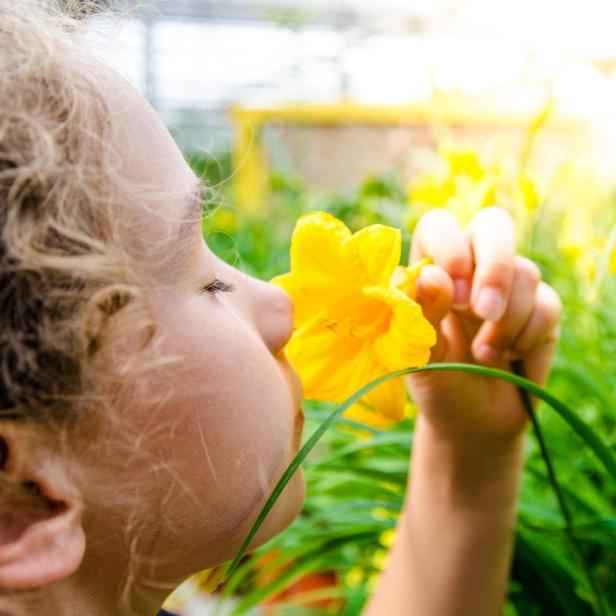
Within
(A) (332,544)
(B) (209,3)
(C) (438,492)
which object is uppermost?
(B) (209,3)

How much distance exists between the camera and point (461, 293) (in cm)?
72

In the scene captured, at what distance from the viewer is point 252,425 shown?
0.58 metres

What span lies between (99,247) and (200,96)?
873 cm

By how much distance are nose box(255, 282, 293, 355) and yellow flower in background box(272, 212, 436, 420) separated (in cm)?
2

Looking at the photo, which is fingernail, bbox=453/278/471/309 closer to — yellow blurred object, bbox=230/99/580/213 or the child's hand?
the child's hand

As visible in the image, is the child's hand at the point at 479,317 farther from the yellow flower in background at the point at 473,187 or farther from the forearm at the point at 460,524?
A: the yellow flower in background at the point at 473,187

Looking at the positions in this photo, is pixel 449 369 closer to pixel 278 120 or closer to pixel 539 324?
pixel 539 324

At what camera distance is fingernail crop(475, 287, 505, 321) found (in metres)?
0.67

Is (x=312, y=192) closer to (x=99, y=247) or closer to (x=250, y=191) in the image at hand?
(x=250, y=191)

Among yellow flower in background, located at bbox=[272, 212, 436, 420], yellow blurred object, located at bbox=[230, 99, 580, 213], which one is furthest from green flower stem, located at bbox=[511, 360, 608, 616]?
yellow blurred object, located at bbox=[230, 99, 580, 213]

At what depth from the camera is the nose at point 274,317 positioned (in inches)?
25.4

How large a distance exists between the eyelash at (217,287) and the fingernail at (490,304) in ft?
0.65

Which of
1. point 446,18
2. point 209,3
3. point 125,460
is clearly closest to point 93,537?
point 125,460

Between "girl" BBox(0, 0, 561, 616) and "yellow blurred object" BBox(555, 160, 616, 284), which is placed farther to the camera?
"yellow blurred object" BBox(555, 160, 616, 284)
